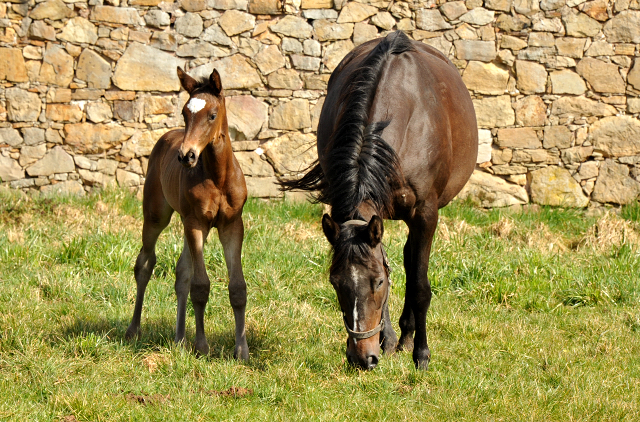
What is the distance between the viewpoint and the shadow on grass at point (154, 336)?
13.5 ft

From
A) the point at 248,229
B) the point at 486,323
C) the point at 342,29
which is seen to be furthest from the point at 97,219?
the point at 486,323

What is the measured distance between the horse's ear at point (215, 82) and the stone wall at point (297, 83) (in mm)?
3982

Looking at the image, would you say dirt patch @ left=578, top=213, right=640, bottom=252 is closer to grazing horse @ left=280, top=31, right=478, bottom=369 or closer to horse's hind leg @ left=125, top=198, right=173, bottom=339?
grazing horse @ left=280, top=31, right=478, bottom=369

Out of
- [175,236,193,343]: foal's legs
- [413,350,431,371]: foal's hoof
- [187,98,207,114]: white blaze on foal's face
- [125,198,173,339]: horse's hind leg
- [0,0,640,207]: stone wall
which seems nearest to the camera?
[187,98,207,114]: white blaze on foal's face

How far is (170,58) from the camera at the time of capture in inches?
305

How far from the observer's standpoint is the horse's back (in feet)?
12.7

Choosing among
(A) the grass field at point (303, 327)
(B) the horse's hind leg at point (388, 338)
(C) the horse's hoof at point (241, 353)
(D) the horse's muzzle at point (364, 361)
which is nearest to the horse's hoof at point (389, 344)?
(B) the horse's hind leg at point (388, 338)

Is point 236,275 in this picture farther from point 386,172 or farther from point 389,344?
point 386,172

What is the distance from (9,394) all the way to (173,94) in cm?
499

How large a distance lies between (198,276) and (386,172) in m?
1.35

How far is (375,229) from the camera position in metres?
3.21

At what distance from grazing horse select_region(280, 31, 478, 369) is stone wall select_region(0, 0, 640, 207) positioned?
2893 mm

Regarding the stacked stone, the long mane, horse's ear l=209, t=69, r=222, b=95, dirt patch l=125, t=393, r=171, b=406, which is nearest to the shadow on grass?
dirt patch l=125, t=393, r=171, b=406

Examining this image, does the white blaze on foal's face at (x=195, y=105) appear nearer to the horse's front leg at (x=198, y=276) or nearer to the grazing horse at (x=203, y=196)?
the grazing horse at (x=203, y=196)
